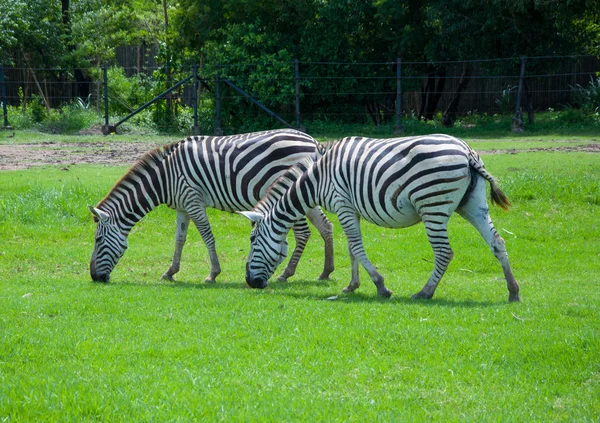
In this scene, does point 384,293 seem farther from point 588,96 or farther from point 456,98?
point 456,98

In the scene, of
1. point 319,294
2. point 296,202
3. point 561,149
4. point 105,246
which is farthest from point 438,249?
point 561,149

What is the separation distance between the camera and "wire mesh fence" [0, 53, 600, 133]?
2612 centimetres

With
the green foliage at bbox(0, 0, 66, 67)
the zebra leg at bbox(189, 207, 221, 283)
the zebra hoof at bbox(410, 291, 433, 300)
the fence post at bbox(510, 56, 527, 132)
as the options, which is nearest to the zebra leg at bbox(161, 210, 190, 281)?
the zebra leg at bbox(189, 207, 221, 283)

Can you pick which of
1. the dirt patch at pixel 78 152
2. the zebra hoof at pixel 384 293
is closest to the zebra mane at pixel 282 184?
the zebra hoof at pixel 384 293

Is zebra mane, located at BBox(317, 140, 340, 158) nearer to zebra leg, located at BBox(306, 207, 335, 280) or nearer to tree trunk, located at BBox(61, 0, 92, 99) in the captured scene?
zebra leg, located at BBox(306, 207, 335, 280)

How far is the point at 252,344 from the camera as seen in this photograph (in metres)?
6.49

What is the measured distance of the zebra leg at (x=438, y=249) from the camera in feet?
28.0

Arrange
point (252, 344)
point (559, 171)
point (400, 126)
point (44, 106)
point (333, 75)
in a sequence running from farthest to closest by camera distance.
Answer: point (44, 106) → point (333, 75) → point (400, 126) → point (559, 171) → point (252, 344)

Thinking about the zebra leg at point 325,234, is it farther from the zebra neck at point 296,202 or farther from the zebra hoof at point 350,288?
the zebra hoof at point 350,288

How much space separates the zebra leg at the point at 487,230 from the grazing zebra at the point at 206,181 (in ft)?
8.12

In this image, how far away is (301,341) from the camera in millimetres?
6523

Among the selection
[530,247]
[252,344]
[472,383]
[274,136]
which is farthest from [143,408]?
[530,247]

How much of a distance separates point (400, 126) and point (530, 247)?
13.1 metres

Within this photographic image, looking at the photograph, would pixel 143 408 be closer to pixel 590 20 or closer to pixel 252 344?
pixel 252 344
